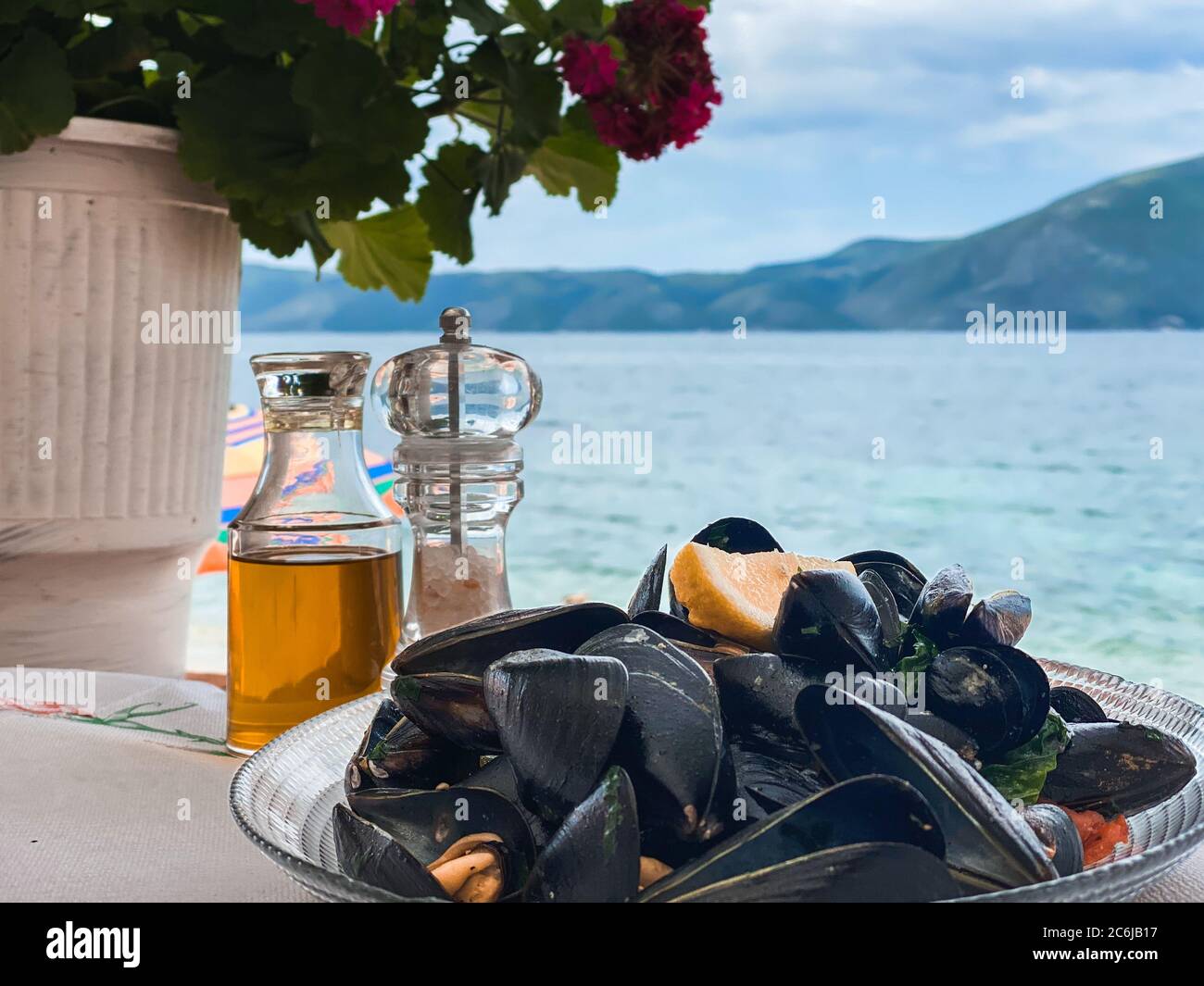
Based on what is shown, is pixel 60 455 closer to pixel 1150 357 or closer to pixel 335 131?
pixel 335 131

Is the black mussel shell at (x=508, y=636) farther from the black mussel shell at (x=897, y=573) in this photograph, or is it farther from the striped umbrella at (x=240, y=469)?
the striped umbrella at (x=240, y=469)

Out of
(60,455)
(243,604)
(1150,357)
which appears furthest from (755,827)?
(1150,357)

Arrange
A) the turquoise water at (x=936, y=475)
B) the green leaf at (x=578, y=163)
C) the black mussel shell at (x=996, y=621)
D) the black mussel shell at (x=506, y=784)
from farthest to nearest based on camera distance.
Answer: the turquoise water at (x=936, y=475) < the green leaf at (x=578, y=163) < the black mussel shell at (x=996, y=621) < the black mussel shell at (x=506, y=784)

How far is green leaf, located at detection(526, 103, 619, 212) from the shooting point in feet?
4.29

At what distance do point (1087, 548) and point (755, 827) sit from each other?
7.23 meters

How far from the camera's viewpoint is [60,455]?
3.96ft

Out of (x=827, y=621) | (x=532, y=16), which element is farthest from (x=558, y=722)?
(x=532, y=16)

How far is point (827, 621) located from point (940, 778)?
0.12 metres

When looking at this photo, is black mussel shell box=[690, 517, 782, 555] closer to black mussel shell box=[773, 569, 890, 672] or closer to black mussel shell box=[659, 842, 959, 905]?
black mussel shell box=[773, 569, 890, 672]

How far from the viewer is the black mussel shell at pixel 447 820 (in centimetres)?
54

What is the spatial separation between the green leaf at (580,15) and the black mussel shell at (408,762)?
76 cm

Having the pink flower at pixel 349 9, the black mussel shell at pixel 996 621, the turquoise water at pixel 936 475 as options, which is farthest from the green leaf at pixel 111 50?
the turquoise water at pixel 936 475

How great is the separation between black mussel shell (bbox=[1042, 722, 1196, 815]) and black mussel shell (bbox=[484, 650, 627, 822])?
26 cm

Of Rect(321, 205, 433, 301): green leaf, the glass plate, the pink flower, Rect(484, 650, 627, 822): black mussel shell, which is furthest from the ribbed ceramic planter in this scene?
Rect(484, 650, 627, 822): black mussel shell
